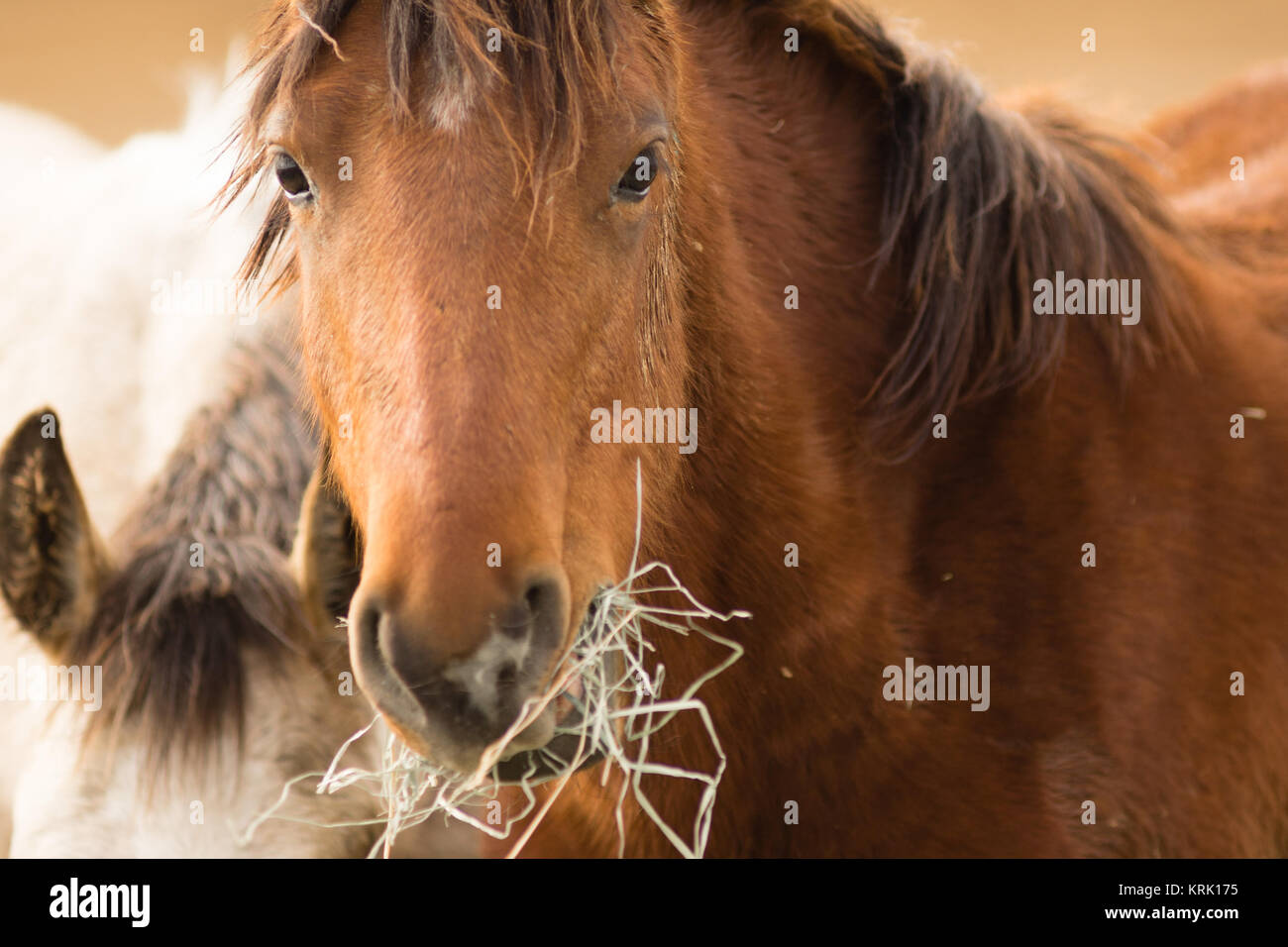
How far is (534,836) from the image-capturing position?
2.25m

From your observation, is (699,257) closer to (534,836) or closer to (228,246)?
(534,836)

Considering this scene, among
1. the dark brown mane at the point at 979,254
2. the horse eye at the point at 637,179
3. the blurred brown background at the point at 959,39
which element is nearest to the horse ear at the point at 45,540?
the horse eye at the point at 637,179

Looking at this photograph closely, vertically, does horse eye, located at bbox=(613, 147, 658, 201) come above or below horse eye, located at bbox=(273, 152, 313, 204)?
below

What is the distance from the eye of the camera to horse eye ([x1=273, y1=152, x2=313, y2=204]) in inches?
66.5

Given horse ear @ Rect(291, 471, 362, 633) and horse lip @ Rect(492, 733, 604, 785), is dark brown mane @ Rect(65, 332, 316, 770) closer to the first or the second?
horse ear @ Rect(291, 471, 362, 633)

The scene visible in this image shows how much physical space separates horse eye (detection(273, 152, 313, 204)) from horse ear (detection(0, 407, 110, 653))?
2.48 feet

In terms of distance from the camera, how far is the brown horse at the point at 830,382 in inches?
59.7

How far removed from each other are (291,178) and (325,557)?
0.86 metres

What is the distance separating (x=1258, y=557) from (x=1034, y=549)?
1.58 ft

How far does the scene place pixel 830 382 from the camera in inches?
81.2

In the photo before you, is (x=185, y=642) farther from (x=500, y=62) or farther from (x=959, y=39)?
(x=959, y=39)

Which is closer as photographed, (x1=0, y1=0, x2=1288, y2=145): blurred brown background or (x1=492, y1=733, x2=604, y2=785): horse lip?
(x1=492, y1=733, x2=604, y2=785): horse lip

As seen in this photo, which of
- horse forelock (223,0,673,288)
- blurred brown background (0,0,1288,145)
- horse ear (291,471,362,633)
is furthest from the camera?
blurred brown background (0,0,1288,145)

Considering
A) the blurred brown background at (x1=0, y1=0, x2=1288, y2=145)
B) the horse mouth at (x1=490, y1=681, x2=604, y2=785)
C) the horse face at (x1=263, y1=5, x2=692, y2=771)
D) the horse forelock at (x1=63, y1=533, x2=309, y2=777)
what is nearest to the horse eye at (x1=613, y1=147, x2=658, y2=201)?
the horse face at (x1=263, y1=5, x2=692, y2=771)
